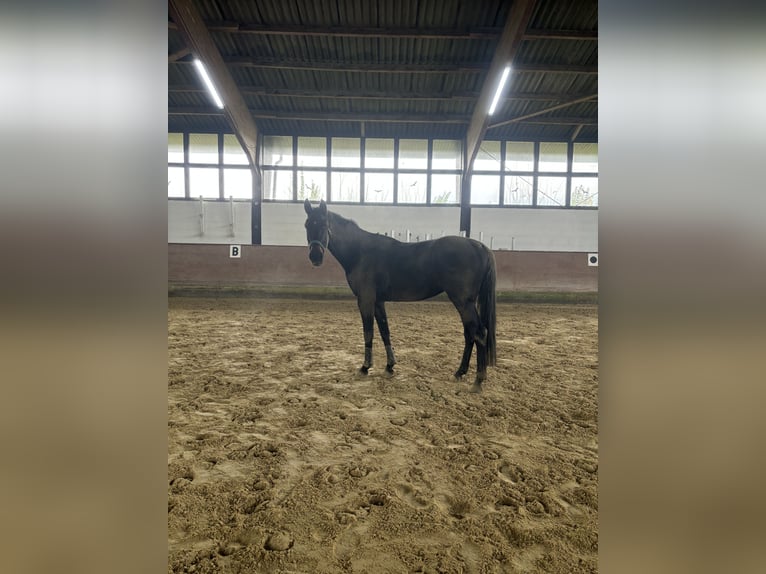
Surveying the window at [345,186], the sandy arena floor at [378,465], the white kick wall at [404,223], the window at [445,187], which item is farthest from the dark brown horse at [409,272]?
the window at [445,187]

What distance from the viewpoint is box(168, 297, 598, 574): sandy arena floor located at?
3.69 feet

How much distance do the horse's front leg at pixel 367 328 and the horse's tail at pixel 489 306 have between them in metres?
0.87

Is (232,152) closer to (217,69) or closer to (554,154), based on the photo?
(217,69)

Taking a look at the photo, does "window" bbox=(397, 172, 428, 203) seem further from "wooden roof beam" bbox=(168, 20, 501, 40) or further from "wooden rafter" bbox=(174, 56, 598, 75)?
"wooden roof beam" bbox=(168, 20, 501, 40)

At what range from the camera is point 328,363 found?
3260mm

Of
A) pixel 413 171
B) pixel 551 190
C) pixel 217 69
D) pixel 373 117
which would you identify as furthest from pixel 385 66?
pixel 551 190

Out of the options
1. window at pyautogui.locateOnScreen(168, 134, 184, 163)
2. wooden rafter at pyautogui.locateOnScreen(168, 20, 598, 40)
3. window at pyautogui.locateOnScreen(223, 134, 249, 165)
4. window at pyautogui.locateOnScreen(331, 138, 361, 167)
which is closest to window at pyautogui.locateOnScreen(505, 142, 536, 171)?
wooden rafter at pyautogui.locateOnScreen(168, 20, 598, 40)

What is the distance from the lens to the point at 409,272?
3.12m

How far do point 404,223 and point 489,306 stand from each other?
645 cm

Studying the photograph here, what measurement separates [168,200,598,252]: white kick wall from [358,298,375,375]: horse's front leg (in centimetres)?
594

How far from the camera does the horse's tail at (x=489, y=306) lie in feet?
9.38
